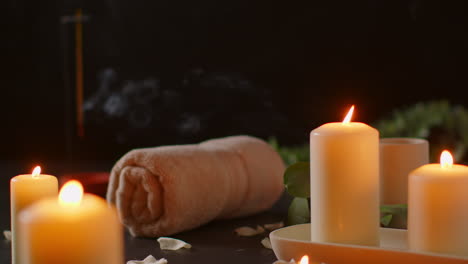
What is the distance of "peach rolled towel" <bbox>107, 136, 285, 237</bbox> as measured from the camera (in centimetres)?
104

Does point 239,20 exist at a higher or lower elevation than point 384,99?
higher

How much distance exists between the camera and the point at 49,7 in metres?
1.98

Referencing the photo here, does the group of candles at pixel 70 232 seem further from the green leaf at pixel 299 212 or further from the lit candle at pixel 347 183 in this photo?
the green leaf at pixel 299 212

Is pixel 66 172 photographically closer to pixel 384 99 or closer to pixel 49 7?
pixel 49 7

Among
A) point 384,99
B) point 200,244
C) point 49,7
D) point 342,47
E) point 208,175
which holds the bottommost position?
point 200,244

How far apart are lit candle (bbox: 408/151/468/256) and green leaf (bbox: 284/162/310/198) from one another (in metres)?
0.26

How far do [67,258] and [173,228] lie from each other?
0.52 metres

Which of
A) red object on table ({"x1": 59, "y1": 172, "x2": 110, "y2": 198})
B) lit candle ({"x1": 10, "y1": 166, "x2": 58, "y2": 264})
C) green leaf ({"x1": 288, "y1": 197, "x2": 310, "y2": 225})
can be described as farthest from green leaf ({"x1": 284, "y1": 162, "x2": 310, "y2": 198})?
red object on table ({"x1": 59, "y1": 172, "x2": 110, "y2": 198})

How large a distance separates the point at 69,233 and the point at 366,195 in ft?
1.27

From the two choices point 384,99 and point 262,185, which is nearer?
point 262,185

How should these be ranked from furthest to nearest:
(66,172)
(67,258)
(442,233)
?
(66,172)
(442,233)
(67,258)

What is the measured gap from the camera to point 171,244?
3.26 ft

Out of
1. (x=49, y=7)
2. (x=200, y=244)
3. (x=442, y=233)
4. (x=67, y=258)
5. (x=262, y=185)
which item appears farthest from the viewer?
(x=49, y=7)

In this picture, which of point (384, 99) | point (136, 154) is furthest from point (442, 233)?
point (384, 99)
